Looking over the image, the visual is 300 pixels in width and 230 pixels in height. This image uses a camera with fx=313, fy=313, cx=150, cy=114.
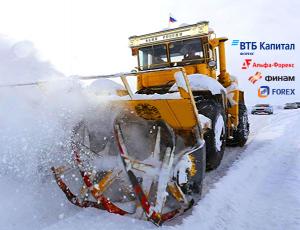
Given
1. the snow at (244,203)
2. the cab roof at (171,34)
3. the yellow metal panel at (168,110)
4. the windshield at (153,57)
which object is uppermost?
the cab roof at (171,34)

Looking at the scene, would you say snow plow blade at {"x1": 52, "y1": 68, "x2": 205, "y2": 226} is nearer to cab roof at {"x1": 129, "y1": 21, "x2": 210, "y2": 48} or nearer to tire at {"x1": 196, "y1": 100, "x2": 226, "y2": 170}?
tire at {"x1": 196, "y1": 100, "x2": 226, "y2": 170}

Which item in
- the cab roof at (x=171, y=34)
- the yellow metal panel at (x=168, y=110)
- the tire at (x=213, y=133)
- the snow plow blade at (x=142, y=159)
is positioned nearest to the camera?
the snow plow blade at (x=142, y=159)

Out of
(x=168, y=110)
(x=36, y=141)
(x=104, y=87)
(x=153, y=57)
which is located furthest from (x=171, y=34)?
(x=36, y=141)

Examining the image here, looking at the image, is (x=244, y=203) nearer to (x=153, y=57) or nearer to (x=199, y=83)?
(x=199, y=83)

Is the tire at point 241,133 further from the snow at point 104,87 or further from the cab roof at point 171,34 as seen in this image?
the snow at point 104,87

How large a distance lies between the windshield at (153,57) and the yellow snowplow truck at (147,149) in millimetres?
1496

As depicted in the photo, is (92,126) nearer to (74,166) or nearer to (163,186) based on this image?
(74,166)

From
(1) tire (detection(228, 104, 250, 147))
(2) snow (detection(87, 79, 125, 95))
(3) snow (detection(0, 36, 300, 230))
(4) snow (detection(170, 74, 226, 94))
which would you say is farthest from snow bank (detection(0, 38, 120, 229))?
(1) tire (detection(228, 104, 250, 147))

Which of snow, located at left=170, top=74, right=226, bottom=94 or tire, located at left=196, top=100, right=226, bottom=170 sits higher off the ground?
snow, located at left=170, top=74, right=226, bottom=94

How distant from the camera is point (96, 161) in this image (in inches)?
153

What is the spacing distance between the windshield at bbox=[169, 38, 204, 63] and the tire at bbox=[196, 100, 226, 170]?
53.6 inches

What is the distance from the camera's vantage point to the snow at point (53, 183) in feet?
10.2

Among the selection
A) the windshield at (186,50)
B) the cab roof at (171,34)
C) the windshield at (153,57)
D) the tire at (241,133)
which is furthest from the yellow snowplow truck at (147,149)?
the tire at (241,133)

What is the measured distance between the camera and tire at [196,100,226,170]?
4248 mm
